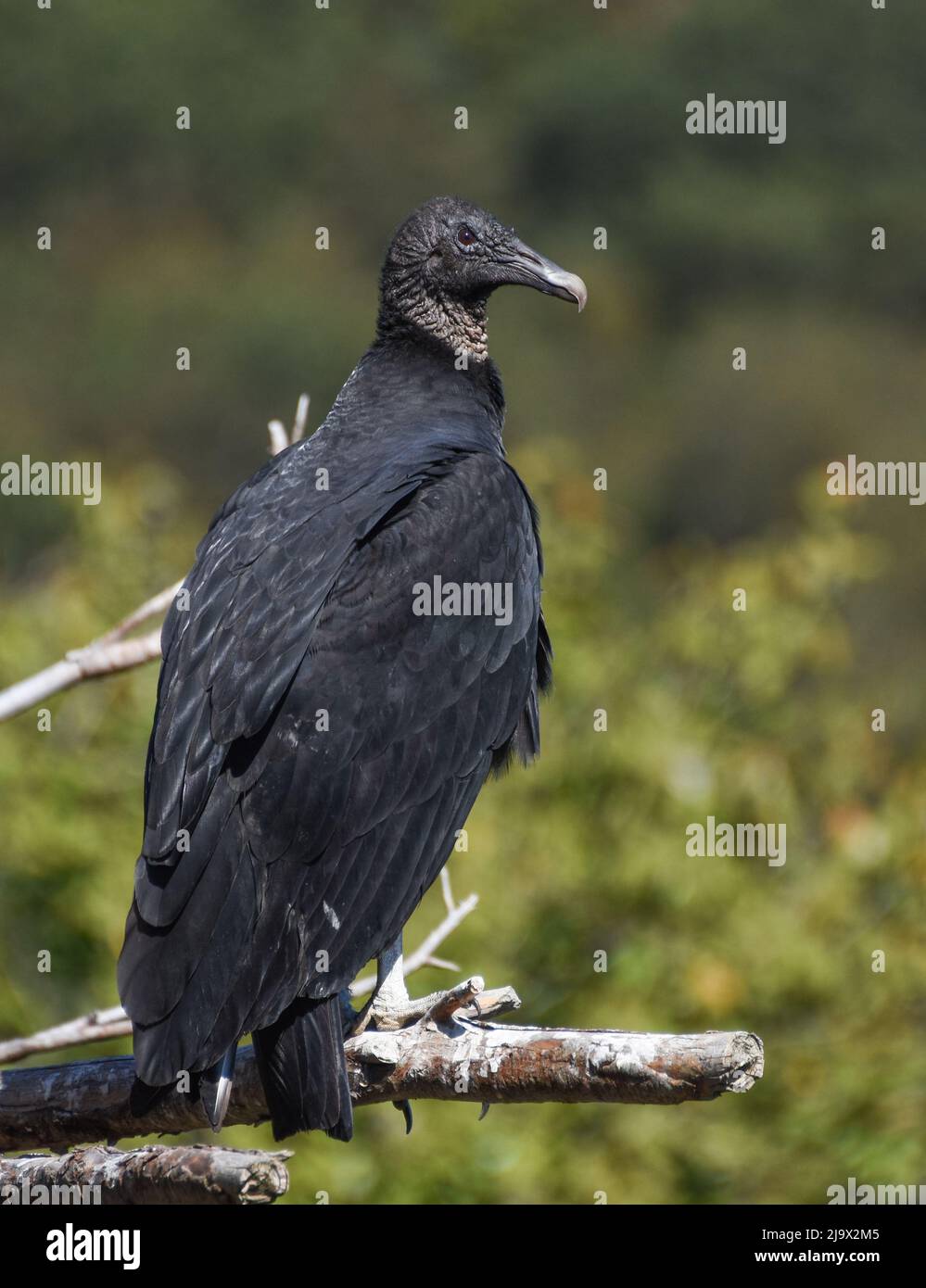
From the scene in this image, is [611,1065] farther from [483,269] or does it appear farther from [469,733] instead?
[483,269]

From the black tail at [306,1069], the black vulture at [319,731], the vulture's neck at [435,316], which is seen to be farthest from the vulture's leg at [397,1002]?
the vulture's neck at [435,316]

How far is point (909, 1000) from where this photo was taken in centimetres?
661

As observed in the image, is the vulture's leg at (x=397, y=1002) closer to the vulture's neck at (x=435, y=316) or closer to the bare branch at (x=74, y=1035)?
the bare branch at (x=74, y=1035)

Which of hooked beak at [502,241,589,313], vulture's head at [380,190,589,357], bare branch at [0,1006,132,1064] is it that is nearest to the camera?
bare branch at [0,1006,132,1064]

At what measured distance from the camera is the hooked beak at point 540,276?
15.5 feet

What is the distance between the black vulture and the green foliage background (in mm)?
1892

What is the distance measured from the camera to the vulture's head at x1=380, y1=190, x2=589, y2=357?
4.83m

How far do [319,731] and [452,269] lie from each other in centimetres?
169

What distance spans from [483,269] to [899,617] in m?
17.8
